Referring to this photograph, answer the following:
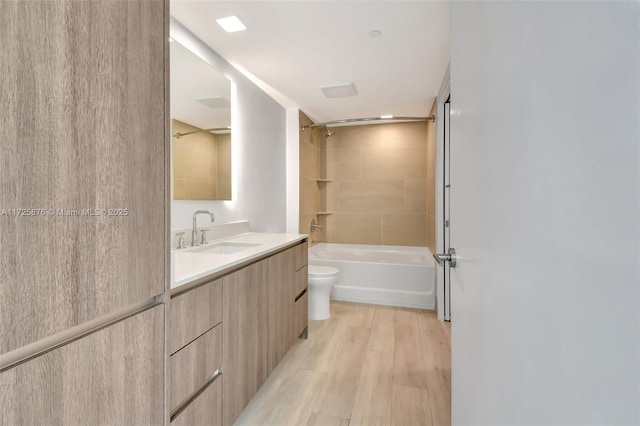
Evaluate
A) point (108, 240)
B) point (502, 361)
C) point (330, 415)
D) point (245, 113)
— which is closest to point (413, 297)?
point (330, 415)

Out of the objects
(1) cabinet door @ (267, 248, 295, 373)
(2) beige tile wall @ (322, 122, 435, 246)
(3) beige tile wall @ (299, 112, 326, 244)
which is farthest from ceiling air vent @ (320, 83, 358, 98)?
(1) cabinet door @ (267, 248, 295, 373)

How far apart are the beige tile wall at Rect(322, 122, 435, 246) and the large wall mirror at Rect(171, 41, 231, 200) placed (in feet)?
7.94

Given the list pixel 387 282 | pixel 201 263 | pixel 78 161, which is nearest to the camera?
pixel 78 161

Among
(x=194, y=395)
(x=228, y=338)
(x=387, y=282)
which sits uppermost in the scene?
(x=228, y=338)

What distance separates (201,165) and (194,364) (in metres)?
1.42

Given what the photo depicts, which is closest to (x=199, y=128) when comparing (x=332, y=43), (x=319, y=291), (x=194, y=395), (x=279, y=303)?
(x=332, y=43)

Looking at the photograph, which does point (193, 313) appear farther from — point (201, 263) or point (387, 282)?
point (387, 282)

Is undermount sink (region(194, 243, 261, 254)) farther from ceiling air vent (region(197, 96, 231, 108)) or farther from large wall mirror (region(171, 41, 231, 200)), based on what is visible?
ceiling air vent (region(197, 96, 231, 108))

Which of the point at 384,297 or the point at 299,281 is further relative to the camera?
the point at 384,297

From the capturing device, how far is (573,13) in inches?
13.9

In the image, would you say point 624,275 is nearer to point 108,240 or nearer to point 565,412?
point 565,412

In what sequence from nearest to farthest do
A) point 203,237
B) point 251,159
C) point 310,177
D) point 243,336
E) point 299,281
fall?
point 243,336 → point 203,237 → point 299,281 → point 251,159 → point 310,177

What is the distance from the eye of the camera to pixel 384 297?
11.4ft

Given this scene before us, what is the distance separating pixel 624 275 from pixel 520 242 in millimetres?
213
